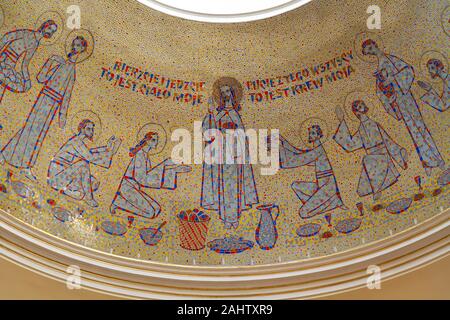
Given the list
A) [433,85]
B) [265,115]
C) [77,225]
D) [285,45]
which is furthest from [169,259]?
[433,85]

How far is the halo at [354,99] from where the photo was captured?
1037 cm

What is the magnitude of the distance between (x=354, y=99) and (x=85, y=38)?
3.89m

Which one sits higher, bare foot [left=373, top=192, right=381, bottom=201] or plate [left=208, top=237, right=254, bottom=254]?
bare foot [left=373, top=192, right=381, bottom=201]

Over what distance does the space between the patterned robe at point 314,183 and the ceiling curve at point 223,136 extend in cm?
2

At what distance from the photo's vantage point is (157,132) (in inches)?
419

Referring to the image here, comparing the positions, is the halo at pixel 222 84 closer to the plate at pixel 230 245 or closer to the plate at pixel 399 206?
the plate at pixel 230 245

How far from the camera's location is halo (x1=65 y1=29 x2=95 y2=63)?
33.3 ft

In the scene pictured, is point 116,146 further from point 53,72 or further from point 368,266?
point 368,266

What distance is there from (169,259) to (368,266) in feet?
8.72

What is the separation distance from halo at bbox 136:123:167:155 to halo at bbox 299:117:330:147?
199 cm

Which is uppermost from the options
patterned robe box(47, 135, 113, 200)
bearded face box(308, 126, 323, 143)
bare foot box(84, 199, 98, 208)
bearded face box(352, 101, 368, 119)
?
bearded face box(352, 101, 368, 119)

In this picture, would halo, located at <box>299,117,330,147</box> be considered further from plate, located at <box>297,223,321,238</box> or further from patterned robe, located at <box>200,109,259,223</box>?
plate, located at <box>297,223,321,238</box>

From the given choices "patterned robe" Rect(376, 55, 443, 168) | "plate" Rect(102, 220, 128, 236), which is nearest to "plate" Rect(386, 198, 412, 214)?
"patterned robe" Rect(376, 55, 443, 168)

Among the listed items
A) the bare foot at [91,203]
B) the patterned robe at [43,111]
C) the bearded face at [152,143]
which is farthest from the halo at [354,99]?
the patterned robe at [43,111]
